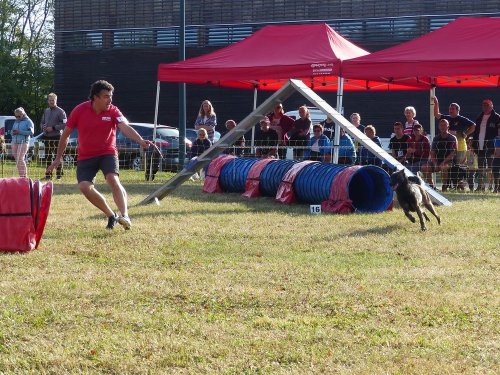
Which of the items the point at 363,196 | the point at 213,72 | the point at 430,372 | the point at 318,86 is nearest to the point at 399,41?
the point at 318,86

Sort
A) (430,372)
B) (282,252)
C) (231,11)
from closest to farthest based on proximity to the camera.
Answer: (430,372), (282,252), (231,11)

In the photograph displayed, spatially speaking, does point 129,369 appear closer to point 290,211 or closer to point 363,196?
point 290,211

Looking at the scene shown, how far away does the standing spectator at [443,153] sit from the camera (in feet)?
53.9

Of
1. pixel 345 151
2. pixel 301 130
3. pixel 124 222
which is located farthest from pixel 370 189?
pixel 301 130

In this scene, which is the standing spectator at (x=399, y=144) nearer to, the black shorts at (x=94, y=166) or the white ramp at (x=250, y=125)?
the white ramp at (x=250, y=125)

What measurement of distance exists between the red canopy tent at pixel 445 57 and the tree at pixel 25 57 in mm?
32040

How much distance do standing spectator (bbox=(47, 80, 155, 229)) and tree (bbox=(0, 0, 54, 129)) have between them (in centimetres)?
3625

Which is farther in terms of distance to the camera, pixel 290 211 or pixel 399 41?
pixel 399 41

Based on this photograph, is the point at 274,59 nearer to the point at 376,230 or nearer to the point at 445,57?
the point at 445,57

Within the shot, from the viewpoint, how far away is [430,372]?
4406 mm

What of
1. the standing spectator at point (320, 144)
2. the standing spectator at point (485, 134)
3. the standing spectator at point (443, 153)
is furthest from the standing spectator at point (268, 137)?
the standing spectator at point (485, 134)

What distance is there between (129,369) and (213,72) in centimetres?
1319

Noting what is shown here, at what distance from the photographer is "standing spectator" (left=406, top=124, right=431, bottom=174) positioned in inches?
656

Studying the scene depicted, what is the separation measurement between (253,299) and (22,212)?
3039mm
